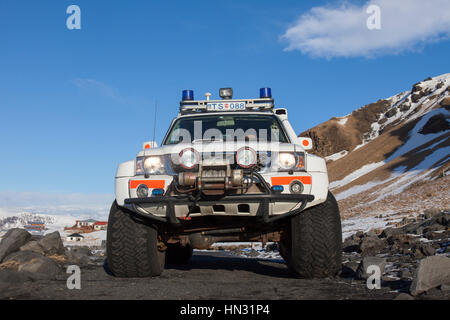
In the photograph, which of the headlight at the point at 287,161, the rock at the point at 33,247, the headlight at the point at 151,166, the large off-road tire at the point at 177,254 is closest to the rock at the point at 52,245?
the rock at the point at 33,247

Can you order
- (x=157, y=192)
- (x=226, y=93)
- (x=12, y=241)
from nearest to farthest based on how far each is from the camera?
(x=157, y=192), (x=12, y=241), (x=226, y=93)

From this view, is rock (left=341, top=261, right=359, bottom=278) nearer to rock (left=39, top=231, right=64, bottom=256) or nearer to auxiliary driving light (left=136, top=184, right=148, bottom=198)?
auxiliary driving light (left=136, top=184, right=148, bottom=198)

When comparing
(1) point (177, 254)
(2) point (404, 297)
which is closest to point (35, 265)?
(1) point (177, 254)

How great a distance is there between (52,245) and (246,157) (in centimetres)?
556

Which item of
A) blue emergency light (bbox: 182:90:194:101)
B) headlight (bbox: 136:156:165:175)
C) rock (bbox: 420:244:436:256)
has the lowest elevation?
rock (bbox: 420:244:436:256)

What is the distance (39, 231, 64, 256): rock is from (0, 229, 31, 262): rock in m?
0.33

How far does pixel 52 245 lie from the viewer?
358 inches

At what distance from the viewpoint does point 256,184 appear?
17.0ft

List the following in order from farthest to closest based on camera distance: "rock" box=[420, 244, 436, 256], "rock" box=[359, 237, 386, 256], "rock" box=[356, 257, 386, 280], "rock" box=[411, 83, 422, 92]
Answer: "rock" box=[411, 83, 422, 92] < "rock" box=[359, 237, 386, 256] < "rock" box=[420, 244, 436, 256] < "rock" box=[356, 257, 386, 280]

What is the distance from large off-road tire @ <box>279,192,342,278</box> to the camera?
5426mm

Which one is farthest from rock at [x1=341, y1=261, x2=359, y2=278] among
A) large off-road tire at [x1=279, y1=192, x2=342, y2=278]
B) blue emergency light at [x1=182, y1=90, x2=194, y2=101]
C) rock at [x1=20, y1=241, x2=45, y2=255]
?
rock at [x1=20, y1=241, x2=45, y2=255]

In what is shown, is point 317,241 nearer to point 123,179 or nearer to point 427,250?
point 123,179

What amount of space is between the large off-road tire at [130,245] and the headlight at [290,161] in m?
1.75
